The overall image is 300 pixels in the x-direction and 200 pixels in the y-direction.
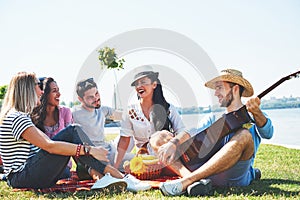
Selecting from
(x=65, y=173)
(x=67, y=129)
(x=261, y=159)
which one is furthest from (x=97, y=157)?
(x=261, y=159)

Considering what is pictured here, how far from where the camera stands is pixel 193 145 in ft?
11.7

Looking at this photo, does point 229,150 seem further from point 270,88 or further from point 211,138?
point 270,88

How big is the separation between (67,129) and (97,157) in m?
0.39

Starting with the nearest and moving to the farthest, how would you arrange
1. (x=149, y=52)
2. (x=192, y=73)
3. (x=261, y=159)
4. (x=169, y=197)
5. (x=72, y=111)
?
(x=169, y=197)
(x=72, y=111)
(x=261, y=159)
(x=192, y=73)
(x=149, y=52)

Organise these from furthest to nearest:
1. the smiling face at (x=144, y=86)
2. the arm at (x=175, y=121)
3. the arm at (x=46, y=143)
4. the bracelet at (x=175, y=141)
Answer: the smiling face at (x=144, y=86)
the arm at (x=175, y=121)
the bracelet at (x=175, y=141)
the arm at (x=46, y=143)

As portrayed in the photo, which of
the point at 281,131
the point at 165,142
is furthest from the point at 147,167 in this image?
the point at 281,131

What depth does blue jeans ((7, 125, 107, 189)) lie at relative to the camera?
10.8 feet

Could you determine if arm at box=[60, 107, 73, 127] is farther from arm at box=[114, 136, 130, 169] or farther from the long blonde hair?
the long blonde hair

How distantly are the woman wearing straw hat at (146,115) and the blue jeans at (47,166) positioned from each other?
33.9 inches

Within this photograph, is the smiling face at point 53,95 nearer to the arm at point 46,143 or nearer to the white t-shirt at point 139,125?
the white t-shirt at point 139,125

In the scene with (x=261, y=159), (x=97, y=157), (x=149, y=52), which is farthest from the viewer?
(x=149, y=52)

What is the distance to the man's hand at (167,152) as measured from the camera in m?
3.47

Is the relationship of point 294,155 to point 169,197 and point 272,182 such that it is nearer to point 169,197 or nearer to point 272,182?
point 272,182

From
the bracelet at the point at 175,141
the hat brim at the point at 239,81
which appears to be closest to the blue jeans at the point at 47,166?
the bracelet at the point at 175,141
